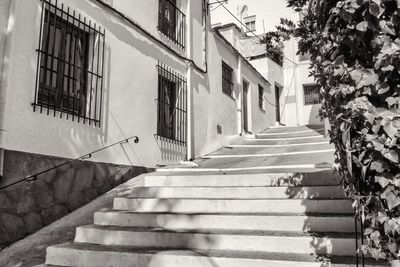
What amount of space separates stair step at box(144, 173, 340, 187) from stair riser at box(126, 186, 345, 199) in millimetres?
202

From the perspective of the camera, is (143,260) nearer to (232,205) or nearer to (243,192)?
(232,205)

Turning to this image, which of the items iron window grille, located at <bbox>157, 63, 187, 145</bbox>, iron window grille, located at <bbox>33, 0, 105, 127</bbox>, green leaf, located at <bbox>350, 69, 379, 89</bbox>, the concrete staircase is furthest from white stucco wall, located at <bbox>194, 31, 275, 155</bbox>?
green leaf, located at <bbox>350, 69, 379, 89</bbox>

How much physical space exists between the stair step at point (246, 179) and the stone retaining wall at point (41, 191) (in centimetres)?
86

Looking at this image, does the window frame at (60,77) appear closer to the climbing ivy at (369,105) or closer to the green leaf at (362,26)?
the climbing ivy at (369,105)

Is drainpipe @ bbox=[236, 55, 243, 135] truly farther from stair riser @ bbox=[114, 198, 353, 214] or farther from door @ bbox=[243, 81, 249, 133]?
stair riser @ bbox=[114, 198, 353, 214]

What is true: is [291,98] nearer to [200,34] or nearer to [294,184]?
[200,34]

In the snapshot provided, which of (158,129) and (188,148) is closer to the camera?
(158,129)

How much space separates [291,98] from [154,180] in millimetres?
13927

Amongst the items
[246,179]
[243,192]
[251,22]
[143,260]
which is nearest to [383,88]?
[143,260]

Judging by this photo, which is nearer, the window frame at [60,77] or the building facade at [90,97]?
the building facade at [90,97]

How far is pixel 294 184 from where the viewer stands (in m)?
4.62

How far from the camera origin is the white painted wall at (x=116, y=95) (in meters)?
4.50

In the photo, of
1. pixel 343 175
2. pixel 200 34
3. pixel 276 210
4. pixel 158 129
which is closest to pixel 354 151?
pixel 343 175

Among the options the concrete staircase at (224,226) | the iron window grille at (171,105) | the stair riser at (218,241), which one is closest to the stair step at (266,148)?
the iron window grille at (171,105)
